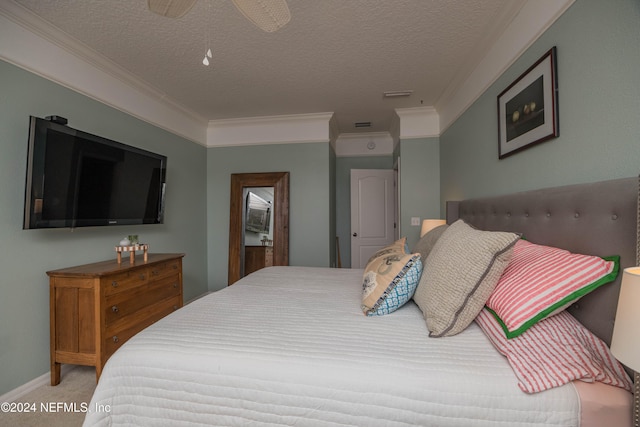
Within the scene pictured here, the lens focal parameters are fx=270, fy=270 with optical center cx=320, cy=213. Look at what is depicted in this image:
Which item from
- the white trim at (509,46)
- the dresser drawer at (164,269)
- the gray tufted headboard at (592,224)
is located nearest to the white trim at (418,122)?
the white trim at (509,46)

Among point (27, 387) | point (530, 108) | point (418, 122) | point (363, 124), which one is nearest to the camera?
point (530, 108)

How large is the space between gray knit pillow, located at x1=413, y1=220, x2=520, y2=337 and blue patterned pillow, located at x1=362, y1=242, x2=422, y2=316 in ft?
0.48

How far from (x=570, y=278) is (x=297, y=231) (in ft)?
10.6

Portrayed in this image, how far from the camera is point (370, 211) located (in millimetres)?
4473

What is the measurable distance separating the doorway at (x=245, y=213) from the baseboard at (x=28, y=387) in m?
2.11

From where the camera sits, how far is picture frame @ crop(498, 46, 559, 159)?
4.83ft

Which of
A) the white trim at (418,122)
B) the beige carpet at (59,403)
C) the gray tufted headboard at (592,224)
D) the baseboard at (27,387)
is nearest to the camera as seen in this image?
the gray tufted headboard at (592,224)

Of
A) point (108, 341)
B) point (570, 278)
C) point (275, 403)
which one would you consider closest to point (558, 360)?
point (570, 278)

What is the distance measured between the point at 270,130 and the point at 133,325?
2.90 meters

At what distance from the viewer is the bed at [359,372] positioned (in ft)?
2.69

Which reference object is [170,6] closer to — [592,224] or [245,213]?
[592,224]

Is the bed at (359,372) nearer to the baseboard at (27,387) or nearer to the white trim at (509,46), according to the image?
the white trim at (509,46)

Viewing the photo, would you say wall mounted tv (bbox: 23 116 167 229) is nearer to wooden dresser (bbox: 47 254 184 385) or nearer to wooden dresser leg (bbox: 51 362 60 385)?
wooden dresser (bbox: 47 254 184 385)

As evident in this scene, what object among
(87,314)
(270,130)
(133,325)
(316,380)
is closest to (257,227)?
(270,130)
